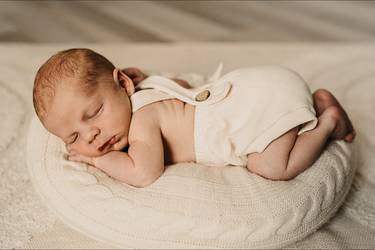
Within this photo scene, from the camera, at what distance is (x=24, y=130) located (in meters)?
1.70

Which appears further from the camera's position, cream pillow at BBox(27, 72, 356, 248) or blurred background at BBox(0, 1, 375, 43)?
blurred background at BBox(0, 1, 375, 43)

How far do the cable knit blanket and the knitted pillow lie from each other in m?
0.08

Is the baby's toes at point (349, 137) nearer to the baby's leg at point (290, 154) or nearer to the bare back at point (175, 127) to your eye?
the baby's leg at point (290, 154)

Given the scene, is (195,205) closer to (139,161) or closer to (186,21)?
(139,161)

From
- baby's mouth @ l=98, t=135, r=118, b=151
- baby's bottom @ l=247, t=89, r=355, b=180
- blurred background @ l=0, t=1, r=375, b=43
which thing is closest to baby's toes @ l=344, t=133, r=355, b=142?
baby's bottom @ l=247, t=89, r=355, b=180

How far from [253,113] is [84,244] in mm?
567

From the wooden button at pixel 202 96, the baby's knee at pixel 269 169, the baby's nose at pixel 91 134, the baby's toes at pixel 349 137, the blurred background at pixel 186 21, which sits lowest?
the blurred background at pixel 186 21

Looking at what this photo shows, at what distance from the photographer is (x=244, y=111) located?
1.28 meters

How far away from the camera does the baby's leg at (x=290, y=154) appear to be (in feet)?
4.06

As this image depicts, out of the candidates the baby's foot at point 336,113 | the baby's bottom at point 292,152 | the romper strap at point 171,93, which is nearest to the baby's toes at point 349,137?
the baby's foot at point 336,113

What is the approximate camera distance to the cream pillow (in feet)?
3.74

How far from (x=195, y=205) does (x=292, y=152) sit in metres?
0.31

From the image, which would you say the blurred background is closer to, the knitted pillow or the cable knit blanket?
the cable knit blanket

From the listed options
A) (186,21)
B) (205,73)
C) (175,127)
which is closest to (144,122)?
(175,127)
